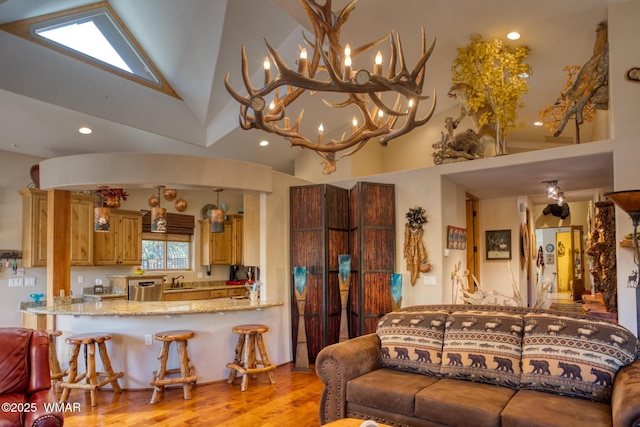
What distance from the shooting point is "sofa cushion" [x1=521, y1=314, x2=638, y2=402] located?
8.94 feet

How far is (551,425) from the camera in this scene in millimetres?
2371

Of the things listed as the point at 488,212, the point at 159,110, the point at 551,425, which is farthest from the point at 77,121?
the point at 488,212

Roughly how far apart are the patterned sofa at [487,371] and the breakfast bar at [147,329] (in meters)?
1.96

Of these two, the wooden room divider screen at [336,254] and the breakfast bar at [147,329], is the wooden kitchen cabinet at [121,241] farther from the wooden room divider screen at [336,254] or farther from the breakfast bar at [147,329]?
the wooden room divider screen at [336,254]

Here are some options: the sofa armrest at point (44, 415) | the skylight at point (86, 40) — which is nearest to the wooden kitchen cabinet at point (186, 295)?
the skylight at point (86, 40)

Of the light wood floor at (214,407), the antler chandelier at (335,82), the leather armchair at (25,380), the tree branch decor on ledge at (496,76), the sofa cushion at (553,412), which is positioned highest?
the tree branch decor on ledge at (496,76)

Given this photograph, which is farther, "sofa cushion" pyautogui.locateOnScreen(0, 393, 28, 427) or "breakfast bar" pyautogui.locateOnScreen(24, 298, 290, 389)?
"breakfast bar" pyautogui.locateOnScreen(24, 298, 290, 389)

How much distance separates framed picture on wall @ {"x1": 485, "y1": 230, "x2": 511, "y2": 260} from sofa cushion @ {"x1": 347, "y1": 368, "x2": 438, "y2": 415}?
5233 millimetres

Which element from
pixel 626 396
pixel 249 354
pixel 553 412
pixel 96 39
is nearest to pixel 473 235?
pixel 249 354

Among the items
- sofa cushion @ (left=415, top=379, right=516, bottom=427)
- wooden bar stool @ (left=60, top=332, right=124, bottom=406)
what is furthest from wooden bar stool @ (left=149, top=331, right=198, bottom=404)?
sofa cushion @ (left=415, top=379, right=516, bottom=427)

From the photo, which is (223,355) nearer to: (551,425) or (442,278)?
(442,278)

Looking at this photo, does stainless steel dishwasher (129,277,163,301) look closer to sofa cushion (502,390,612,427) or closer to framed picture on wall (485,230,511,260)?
framed picture on wall (485,230,511,260)

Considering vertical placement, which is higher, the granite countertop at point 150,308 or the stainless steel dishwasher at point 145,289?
the granite countertop at point 150,308

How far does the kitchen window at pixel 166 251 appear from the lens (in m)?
8.33
